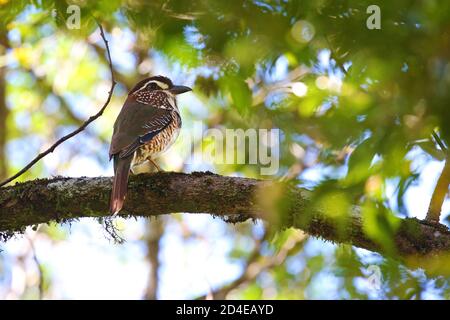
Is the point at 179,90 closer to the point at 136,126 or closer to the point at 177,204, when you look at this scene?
the point at 136,126

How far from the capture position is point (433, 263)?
358 cm

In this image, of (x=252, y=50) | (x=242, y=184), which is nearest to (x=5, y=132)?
(x=242, y=184)

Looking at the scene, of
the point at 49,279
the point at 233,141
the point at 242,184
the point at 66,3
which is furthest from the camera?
the point at 49,279

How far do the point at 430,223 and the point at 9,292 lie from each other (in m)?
6.00

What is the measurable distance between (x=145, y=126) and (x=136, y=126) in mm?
82

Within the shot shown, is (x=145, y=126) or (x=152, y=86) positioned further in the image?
(x=152, y=86)

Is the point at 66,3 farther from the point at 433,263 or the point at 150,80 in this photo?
the point at 150,80

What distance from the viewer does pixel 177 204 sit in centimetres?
419

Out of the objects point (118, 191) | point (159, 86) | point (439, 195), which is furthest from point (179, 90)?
point (439, 195)

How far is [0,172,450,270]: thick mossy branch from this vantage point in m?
3.63

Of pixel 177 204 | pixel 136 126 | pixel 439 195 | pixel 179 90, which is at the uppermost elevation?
pixel 179 90

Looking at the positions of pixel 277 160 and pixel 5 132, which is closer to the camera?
pixel 277 160

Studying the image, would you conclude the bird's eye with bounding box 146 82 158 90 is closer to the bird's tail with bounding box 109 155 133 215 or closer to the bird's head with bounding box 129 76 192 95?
the bird's head with bounding box 129 76 192 95

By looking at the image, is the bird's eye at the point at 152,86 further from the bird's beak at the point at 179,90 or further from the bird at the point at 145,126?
the bird's beak at the point at 179,90
